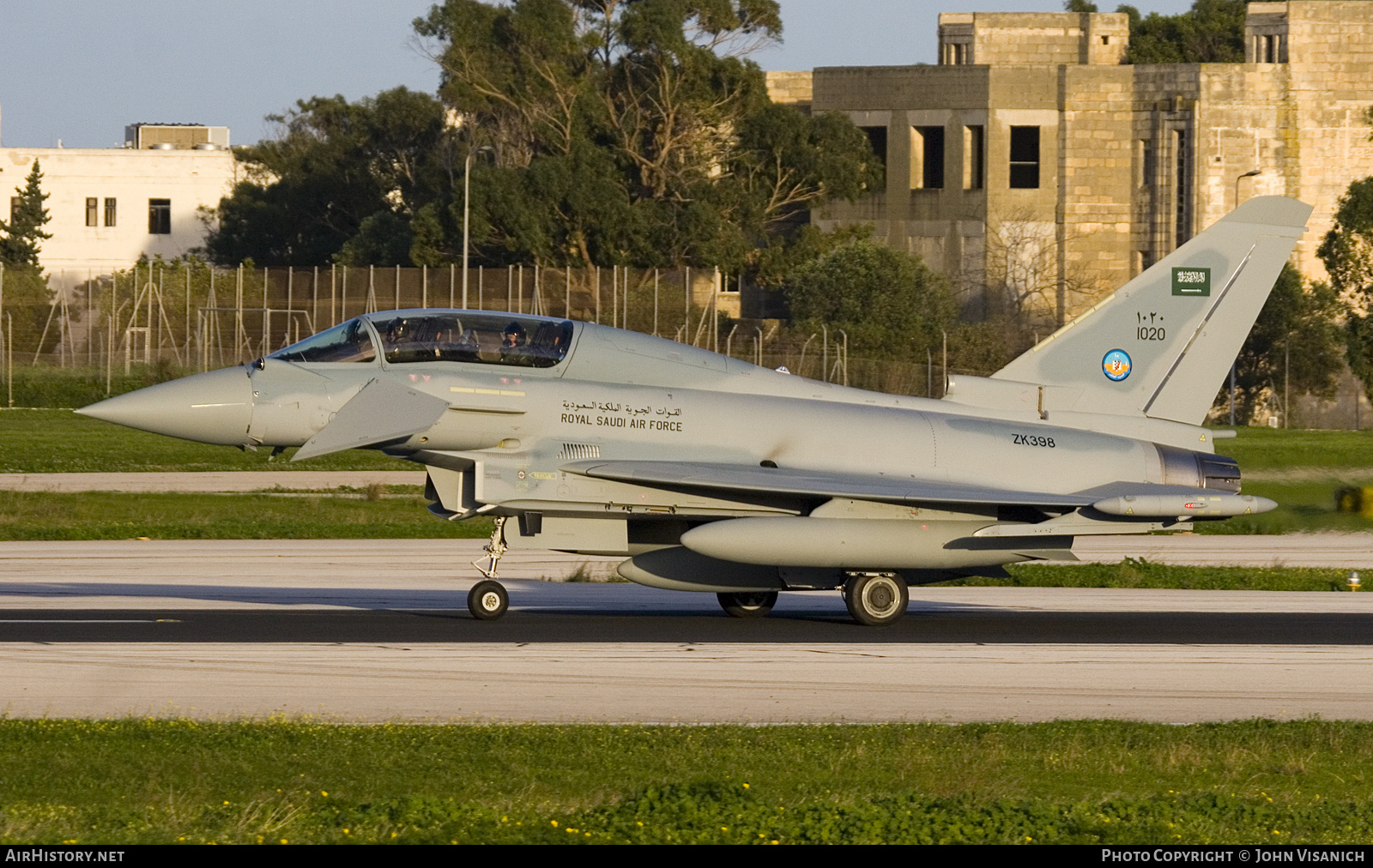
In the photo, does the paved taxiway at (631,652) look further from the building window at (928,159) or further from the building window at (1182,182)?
the building window at (928,159)

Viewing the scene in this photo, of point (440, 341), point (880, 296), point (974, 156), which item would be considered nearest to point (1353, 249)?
point (974, 156)

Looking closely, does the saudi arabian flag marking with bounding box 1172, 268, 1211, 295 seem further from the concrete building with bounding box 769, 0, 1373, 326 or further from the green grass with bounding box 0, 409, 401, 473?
the concrete building with bounding box 769, 0, 1373, 326

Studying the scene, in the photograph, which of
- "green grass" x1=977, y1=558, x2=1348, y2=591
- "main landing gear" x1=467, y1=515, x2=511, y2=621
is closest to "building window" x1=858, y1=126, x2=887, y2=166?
"green grass" x1=977, y1=558, x2=1348, y2=591

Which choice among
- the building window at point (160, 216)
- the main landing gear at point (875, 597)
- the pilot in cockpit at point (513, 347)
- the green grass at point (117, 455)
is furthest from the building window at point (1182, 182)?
the pilot in cockpit at point (513, 347)

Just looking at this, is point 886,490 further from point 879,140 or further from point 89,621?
point 879,140

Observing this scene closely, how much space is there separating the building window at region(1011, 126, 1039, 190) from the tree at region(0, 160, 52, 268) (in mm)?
51963

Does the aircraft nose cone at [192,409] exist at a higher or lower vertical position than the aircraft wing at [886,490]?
higher

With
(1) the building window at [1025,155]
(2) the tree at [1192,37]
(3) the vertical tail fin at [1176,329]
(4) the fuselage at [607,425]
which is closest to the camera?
(4) the fuselage at [607,425]

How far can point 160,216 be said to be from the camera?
3590 inches

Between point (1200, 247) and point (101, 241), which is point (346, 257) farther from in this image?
point (1200, 247)

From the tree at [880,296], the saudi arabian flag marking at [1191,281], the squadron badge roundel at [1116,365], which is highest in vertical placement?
the tree at [880,296]

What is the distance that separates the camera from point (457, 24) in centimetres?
7756

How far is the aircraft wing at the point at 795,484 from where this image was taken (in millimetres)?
15789

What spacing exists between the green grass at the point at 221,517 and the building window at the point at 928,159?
42.0 metres
